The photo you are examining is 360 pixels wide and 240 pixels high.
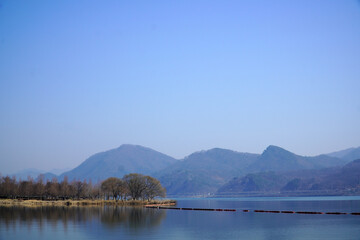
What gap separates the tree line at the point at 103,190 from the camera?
184 meters

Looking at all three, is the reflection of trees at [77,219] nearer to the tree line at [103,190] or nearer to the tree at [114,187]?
the tree at [114,187]

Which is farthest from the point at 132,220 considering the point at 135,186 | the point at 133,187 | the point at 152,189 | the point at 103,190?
the point at 103,190

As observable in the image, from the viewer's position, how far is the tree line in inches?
7239

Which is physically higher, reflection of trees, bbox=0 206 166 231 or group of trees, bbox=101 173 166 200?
group of trees, bbox=101 173 166 200

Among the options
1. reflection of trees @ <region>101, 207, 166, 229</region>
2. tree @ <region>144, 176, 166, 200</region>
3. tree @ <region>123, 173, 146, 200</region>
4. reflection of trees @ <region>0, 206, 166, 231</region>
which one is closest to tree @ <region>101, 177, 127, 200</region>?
tree @ <region>123, 173, 146, 200</region>

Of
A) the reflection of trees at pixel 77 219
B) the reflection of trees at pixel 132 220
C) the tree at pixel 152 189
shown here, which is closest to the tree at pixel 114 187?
the tree at pixel 152 189

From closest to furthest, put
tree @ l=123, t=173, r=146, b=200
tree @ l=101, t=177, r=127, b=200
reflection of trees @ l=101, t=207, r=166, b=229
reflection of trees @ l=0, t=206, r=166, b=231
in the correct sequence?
reflection of trees @ l=0, t=206, r=166, b=231, reflection of trees @ l=101, t=207, r=166, b=229, tree @ l=101, t=177, r=127, b=200, tree @ l=123, t=173, r=146, b=200

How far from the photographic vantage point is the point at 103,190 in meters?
185

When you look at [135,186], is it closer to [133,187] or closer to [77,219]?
[133,187]

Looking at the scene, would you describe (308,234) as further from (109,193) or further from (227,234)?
(109,193)

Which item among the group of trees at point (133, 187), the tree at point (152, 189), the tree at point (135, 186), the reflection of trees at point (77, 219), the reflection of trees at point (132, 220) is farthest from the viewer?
the tree at point (152, 189)

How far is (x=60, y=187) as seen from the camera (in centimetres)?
19650

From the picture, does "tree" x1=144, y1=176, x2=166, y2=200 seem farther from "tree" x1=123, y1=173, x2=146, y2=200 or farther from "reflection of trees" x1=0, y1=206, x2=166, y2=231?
"reflection of trees" x1=0, y1=206, x2=166, y2=231

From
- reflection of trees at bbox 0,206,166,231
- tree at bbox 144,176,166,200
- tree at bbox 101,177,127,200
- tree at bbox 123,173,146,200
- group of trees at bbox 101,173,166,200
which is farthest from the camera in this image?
tree at bbox 144,176,166,200
